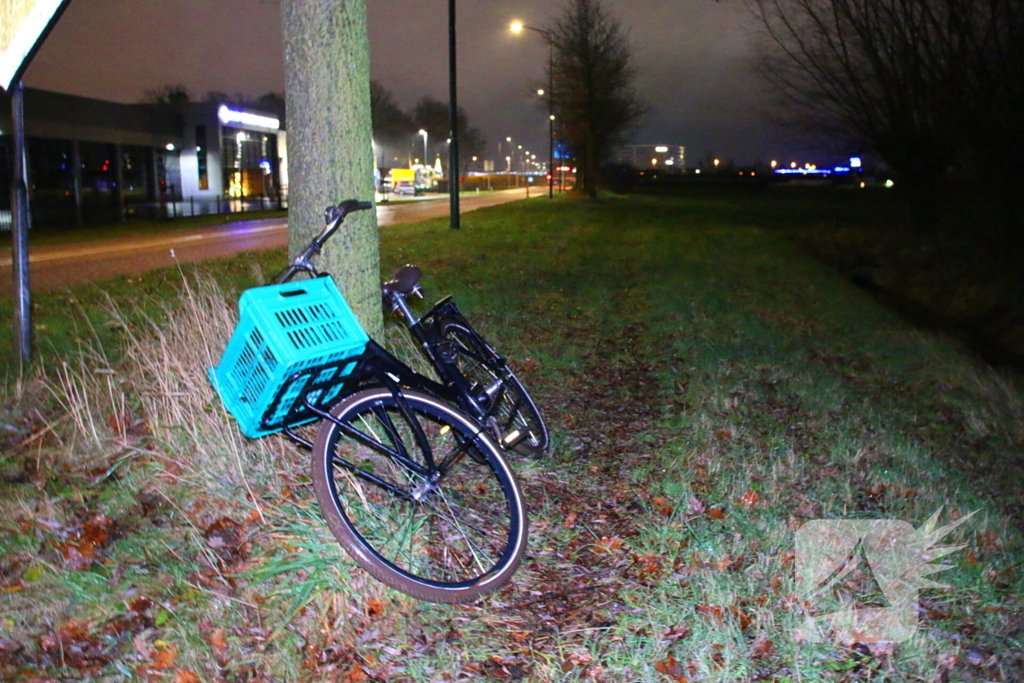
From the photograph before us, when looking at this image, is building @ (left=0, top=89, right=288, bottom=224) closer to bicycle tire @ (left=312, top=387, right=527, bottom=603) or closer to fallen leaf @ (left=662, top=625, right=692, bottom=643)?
bicycle tire @ (left=312, top=387, right=527, bottom=603)

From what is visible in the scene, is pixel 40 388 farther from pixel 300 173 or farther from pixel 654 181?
pixel 654 181

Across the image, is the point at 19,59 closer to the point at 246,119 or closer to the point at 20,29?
the point at 20,29

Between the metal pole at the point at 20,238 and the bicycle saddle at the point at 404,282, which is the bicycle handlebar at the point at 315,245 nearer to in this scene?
the bicycle saddle at the point at 404,282

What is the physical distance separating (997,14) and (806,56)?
4.31m

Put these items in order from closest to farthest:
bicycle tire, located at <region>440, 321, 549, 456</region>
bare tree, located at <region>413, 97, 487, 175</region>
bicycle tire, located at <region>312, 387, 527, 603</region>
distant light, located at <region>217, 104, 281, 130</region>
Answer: bicycle tire, located at <region>312, 387, 527, 603</region>, bicycle tire, located at <region>440, 321, 549, 456</region>, distant light, located at <region>217, 104, 281, 130</region>, bare tree, located at <region>413, 97, 487, 175</region>

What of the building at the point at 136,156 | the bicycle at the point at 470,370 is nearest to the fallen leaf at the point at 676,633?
the bicycle at the point at 470,370

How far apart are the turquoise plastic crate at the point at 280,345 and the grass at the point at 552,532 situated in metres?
0.58

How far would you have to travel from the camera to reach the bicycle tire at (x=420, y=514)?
351cm

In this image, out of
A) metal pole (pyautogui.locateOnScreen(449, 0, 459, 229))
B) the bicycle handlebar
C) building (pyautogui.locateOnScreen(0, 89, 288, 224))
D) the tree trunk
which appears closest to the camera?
the bicycle handlebar

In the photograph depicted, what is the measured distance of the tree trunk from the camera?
17.0 ft

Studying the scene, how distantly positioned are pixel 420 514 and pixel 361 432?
1.59 feet

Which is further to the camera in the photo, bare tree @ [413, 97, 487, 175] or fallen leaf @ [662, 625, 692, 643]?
bare tree @ [413, 97, 487, 175]

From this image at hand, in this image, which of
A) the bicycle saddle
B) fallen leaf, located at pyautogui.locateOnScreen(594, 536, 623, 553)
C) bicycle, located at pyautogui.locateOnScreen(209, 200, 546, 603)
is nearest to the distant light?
the bicycle saddle

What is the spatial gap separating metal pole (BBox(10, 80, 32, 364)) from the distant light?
5410cm
